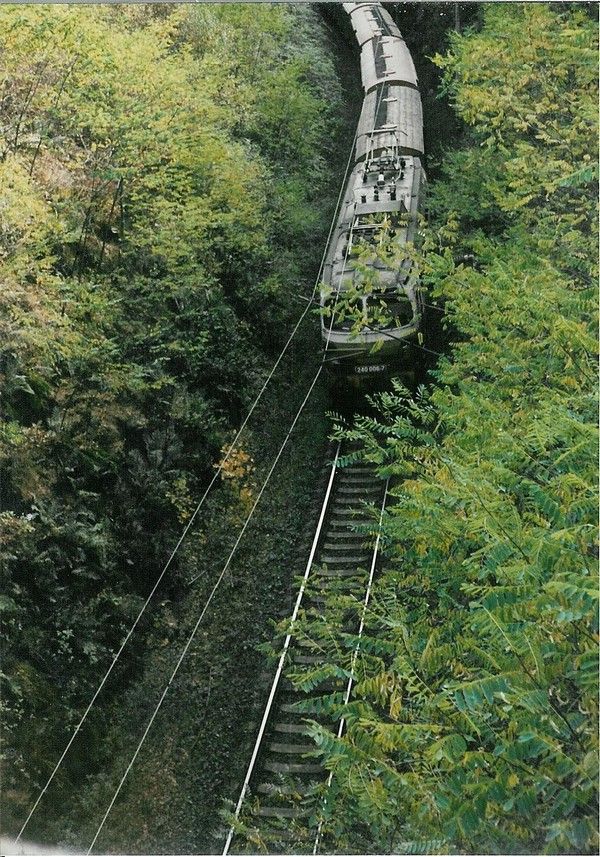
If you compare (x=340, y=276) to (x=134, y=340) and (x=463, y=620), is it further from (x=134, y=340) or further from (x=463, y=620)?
(x=463, y=620)

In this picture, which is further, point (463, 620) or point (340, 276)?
point (340, 276)

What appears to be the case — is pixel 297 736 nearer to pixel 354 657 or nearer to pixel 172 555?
pixel 354 657

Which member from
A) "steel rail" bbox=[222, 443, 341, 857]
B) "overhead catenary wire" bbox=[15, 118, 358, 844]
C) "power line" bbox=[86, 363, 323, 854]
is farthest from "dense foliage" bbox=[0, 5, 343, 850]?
"steel rail" bbox=[222, 443, 341, 857]

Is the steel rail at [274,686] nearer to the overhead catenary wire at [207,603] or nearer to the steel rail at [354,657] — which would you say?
the steel rail at [354,657]

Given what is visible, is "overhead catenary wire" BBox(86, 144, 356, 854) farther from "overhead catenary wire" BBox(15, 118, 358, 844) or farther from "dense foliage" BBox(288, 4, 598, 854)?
"dense foliage" BBox(288, 4, 598, 854)

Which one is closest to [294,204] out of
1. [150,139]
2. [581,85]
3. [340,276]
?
[340,276]
